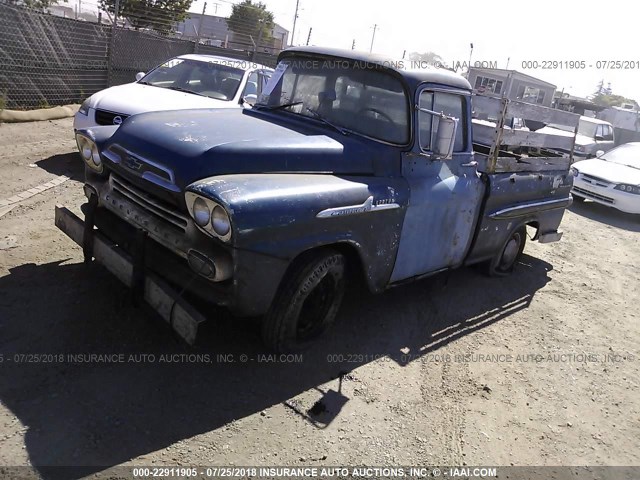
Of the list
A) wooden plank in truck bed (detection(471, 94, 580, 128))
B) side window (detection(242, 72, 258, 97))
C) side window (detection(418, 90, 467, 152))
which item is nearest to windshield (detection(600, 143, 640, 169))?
wooden plank in truck bed (detection(471, 94, 580, 128))

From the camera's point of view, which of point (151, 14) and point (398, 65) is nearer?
point (398, 65)

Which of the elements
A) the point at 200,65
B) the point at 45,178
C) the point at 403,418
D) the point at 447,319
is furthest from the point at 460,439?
the point at 200,65

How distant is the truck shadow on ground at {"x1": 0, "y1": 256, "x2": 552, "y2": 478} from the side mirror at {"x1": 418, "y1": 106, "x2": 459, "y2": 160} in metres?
1.51

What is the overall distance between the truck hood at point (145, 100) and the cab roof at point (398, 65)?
2.67 metres

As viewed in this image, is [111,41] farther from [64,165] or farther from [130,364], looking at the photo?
[130,364]

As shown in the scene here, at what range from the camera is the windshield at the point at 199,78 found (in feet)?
25.7

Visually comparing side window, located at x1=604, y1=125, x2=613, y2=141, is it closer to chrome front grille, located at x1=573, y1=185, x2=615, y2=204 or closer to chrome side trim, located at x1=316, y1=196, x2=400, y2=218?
chrome front grille, located at x1=573, y1=185, x2=615, y2=204

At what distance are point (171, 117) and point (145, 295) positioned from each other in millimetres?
1418

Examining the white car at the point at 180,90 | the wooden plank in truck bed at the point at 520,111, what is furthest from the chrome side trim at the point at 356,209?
the white car at the point at 180,90

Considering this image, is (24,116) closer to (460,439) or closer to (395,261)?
(395,261)

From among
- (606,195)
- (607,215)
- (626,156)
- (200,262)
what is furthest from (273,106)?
(626,156)

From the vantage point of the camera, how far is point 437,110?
15.0ft

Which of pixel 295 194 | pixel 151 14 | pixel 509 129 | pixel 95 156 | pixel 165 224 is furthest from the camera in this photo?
pixel 151 14

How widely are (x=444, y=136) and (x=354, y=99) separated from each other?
0.78 meters
